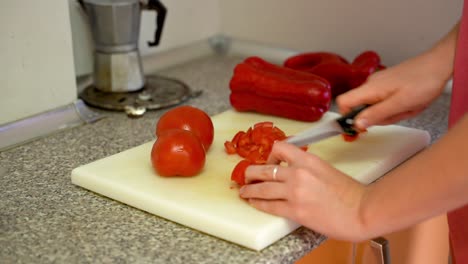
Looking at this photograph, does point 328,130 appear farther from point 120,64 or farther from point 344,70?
point 120,64

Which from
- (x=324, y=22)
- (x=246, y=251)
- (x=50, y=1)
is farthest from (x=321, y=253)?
(x=324, y=22)

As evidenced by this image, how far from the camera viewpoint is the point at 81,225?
2.89 ft

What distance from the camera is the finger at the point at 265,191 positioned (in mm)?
843

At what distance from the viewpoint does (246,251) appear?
2.69ft

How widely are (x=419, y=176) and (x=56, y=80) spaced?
71 cm

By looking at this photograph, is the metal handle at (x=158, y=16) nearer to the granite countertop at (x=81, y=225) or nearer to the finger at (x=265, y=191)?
the granite countertop at (x=81, y=225)

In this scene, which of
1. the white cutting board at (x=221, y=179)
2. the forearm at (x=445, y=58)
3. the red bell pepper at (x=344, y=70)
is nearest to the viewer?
the white cutting board at (x=221, y=179)

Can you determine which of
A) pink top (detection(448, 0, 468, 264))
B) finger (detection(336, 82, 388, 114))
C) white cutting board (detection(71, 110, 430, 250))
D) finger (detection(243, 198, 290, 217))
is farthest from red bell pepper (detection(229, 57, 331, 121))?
finger (detection(243, 198, 290, 217))

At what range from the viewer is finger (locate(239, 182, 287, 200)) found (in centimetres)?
84

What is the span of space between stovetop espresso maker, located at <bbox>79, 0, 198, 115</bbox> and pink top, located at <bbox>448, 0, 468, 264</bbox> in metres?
0.56

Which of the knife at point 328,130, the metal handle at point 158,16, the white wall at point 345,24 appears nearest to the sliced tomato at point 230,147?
the knife at point 328,130

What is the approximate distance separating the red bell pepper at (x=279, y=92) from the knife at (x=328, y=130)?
0.50 feet

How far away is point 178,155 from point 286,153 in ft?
0.53

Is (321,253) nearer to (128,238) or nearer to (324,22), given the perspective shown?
(128,238)
